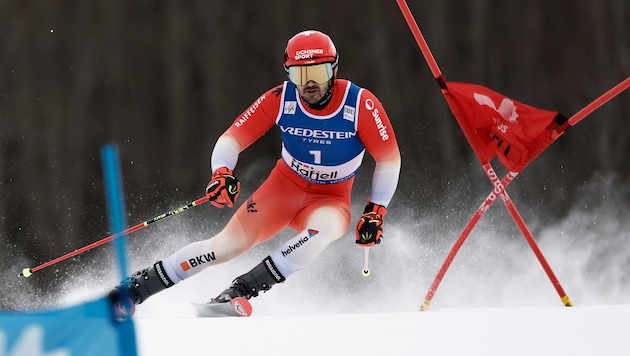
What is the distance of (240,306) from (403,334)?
1231mm

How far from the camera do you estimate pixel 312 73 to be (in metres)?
3.43

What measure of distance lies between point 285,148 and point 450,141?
9.50 feet

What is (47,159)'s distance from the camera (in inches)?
237

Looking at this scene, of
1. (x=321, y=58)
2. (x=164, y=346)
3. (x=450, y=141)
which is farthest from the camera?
(x=450, y=141)

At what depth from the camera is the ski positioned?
3172 mm

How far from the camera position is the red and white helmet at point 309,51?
3408 millimetres

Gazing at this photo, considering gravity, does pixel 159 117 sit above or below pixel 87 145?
above

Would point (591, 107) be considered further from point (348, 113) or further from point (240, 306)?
point (240, 306)

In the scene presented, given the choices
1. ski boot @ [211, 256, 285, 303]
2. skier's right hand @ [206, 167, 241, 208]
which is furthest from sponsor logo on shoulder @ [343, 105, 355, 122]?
ski boot @ [211, 256, 285, 303]

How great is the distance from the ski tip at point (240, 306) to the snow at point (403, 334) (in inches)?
32.7

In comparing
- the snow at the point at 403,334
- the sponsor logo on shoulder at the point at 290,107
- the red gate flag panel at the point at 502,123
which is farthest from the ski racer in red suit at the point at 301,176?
the snow at the point at 403,334

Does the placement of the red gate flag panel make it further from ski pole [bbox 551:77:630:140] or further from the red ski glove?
the red ski glove

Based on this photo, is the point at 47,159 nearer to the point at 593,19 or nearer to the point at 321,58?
the point at 321,58

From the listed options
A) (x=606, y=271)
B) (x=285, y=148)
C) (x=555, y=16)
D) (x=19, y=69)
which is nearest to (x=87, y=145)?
(x=19, y=69)
